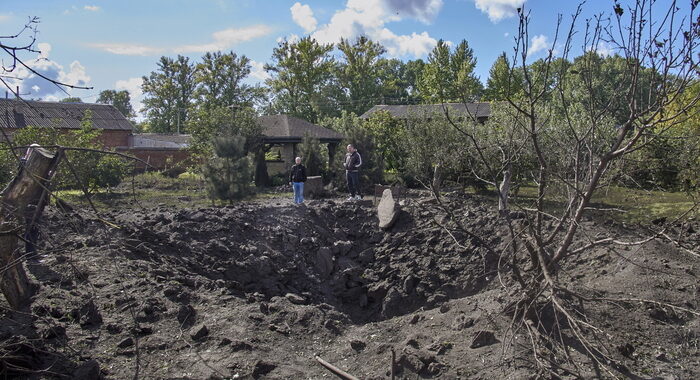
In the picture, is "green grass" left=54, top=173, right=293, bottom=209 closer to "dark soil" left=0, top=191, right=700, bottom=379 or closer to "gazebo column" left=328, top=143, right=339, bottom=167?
"gazebo column" left=328, top=143, right=339, bottom=167

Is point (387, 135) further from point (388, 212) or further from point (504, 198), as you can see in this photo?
point (504, 198)

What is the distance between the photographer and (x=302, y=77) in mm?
46969

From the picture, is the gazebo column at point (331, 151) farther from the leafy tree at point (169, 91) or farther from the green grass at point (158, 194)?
the leafy tree at point (169, 91)

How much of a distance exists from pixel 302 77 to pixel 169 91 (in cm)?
1989

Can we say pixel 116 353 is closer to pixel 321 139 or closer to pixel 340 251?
pixel 340 251

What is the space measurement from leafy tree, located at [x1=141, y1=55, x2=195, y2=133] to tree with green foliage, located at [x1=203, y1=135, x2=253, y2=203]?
45.2m

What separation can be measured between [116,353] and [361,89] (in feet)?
159

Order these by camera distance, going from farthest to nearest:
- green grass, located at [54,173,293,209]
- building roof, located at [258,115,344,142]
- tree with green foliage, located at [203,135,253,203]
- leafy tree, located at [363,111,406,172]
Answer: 1. building roof, located at [258,115,344,142]
2. leafy tree, located at [363,111,406,172]
3. green grass, located at [54,173,293,209]
4. tree with green foliage, located at [203,135,253,203]

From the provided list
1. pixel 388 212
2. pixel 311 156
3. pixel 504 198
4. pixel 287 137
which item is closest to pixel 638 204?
pixel 388 212

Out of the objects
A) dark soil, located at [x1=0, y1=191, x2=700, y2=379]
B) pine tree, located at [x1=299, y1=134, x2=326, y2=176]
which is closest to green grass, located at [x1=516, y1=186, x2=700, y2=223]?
dark soil, located at [x1=0, y1=191, x2=700, y2=379]

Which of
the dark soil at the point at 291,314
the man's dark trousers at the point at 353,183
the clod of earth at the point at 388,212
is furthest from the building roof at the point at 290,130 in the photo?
the dark soil at the point at 291,314

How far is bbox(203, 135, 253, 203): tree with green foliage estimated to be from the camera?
16281 mm

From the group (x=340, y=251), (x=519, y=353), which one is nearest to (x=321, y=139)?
(x=340, y=251)

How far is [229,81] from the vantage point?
49.2m
